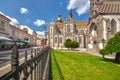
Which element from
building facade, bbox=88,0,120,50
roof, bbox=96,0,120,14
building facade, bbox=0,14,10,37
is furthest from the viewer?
roof, bbox=96,0,120,14

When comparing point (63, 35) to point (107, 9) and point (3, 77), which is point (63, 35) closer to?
point (107, 9)

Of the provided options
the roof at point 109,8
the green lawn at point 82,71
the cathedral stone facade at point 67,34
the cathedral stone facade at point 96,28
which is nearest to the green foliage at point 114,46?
the green lawn at point 82,71

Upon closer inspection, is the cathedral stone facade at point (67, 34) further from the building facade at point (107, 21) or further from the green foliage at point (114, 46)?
the green foliage at point (114, 46)

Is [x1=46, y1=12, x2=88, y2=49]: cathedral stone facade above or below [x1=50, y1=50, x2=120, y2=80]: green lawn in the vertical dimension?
above

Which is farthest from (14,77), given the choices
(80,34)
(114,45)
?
(80,34)

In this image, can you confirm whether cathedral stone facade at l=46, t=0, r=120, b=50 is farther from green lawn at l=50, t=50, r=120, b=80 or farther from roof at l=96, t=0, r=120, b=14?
green lawn at l=50, t=50, r=120, b=80

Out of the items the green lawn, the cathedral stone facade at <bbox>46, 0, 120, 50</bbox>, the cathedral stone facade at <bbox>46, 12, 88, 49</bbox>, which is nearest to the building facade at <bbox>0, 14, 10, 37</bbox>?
the cathedral stone facade at <bbox>46, 0, 120, 50</bbox>

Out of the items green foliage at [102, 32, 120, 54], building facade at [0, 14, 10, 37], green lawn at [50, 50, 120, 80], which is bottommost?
green lawn at [50, 50, 120, 80]

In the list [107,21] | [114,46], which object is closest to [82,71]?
[114,46]

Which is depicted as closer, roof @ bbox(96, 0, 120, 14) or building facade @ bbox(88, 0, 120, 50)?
building facade @ bbox(88, 0, 120, 50)

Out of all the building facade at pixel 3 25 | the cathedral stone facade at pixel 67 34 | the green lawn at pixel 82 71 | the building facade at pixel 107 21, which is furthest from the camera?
the cathedral stone facade at pixel 67 34

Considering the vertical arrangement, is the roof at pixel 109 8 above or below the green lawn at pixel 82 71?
above

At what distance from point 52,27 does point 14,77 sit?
356 ft

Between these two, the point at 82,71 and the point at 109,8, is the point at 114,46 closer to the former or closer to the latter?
the point at 82,71
